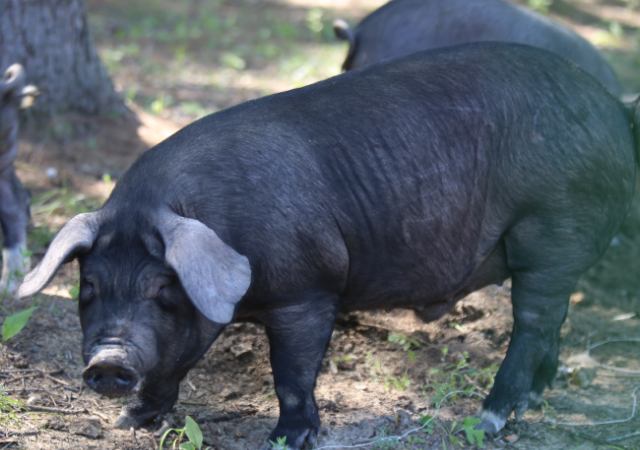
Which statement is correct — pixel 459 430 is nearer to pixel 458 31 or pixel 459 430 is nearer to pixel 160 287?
pixel 160 287

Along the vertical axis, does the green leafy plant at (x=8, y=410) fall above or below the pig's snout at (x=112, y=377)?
below

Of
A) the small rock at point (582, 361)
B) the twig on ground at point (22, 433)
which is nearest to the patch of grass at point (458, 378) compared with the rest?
the small rock at point (582, 361)

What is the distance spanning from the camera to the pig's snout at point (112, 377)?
2.86 metres

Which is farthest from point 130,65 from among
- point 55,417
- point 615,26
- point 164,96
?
point 615,26

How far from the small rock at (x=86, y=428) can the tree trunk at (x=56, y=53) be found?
354cm

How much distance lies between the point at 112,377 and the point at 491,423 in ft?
6.76

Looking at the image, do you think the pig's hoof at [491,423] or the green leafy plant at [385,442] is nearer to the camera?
the green leafy plant at [385,442]

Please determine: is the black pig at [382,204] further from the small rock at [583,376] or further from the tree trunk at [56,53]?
the tree trunk at [56,53]

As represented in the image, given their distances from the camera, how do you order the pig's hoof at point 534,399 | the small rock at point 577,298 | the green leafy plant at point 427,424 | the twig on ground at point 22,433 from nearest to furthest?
the twig on ground at point 22,433, the green leafy plant at point 427,424, the pig's hoof at point 534,399, the small rock at point 577,298

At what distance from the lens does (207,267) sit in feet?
9.41

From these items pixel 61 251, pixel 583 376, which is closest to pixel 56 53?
pixel 61 251

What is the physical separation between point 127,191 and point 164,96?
4.78m

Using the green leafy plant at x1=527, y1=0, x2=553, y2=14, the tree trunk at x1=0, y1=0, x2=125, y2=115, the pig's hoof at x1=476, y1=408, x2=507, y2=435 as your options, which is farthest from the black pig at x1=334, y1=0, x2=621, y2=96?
the green leafy plant at x1=527, y1=0, x2=553, y2=14

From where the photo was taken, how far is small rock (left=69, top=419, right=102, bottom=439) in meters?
3.43
